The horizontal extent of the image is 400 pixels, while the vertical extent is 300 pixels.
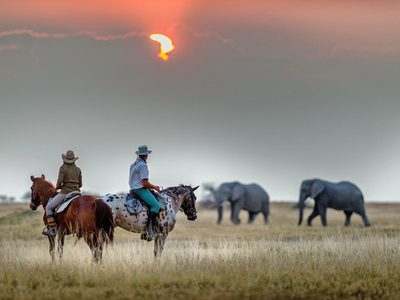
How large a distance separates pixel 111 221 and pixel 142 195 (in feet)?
3.79

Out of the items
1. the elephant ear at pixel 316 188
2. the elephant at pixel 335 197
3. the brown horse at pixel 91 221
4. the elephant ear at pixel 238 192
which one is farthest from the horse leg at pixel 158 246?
the elephant ear at pixel 238 192

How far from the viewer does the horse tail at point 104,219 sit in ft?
63.9

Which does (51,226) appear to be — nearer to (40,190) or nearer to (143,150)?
(40,190)

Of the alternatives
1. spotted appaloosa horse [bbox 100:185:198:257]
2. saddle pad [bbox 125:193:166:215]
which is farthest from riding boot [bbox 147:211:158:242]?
saddle pad [bbox 125:193:166:215]

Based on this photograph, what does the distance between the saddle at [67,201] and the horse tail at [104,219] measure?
2.52 ft

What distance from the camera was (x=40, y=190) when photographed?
69.5 feet

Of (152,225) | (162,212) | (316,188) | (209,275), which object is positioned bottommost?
(209,275)

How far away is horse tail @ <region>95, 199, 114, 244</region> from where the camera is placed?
19484mm

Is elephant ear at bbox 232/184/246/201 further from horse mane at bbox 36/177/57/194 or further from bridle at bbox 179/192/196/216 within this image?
horse mane at bbox 36/177/57/194

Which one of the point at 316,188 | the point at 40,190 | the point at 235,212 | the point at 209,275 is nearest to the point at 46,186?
the point at 40,190

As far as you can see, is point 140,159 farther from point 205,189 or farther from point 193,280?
point 205,189

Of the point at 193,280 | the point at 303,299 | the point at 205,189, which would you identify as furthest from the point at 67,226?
the point at 205,189

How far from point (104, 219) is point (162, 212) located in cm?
179

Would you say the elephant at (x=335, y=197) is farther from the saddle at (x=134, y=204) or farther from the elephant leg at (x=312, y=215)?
the saddle at (x=134, y=204)
